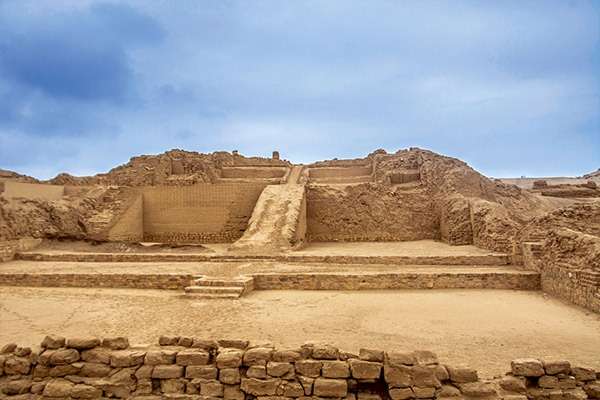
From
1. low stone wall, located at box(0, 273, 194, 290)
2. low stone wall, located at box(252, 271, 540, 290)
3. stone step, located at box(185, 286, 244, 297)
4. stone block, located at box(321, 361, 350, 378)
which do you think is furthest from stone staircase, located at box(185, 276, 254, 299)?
stone block, located at box(321, 361, 350, 378)

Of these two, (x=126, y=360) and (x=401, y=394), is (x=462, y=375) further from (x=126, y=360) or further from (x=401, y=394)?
(x=126, y=360)

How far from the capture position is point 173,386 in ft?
12.1

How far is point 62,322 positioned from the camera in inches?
268

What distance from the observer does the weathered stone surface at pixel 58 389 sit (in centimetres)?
372

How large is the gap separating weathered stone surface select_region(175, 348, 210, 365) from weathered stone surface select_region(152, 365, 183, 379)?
1.9 inches

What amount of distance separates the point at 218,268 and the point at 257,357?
6.58 metres

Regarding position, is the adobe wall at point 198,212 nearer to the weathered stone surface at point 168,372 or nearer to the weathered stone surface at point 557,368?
the weathered stone surface at point 168,372

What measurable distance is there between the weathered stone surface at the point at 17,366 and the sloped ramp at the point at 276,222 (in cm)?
784

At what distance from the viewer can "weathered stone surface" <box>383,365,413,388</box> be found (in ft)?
11.3

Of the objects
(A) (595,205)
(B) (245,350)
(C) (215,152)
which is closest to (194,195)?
(C) (215,152)

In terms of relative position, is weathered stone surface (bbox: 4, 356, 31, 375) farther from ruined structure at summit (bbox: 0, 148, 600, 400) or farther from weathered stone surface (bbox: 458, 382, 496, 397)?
weathered stone surface (bbox: 458, 382, 496, 397)

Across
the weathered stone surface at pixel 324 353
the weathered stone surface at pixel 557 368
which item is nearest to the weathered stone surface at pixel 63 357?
the weathered stone surface at pixel 324 353

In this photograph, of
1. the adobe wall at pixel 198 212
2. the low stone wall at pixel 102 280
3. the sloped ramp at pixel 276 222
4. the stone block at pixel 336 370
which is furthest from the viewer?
the adobe wall at pixel 198 212

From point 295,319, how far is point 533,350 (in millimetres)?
3078
